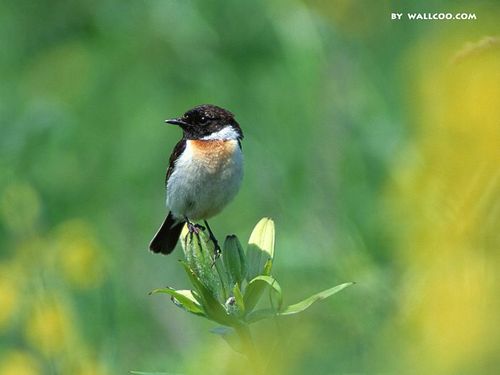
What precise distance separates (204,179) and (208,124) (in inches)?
8.6

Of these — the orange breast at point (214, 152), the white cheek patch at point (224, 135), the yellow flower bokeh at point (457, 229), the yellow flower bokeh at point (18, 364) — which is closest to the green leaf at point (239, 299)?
the yellow flower bokeh at point (457, 229)

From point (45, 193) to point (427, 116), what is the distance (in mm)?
3257

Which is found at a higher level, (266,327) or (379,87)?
(379,87)

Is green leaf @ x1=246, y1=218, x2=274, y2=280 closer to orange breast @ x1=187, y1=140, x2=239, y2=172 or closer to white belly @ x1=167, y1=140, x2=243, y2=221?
white belly @ x1=167, y1=140, x2=243, y2=221

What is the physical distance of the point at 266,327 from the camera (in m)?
1.94

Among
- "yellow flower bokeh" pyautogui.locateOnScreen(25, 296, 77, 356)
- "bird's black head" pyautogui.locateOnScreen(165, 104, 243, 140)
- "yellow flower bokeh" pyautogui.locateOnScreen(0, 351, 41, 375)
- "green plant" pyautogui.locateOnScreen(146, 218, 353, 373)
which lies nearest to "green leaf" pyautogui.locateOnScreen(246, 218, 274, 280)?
"green plant" pyautogui.locateOnScreen(146, 218, 353, 373)

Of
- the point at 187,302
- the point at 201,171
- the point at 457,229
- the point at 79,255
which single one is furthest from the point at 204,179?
the point at 457,229

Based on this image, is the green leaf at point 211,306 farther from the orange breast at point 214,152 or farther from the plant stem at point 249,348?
the orange breast at point 214,152

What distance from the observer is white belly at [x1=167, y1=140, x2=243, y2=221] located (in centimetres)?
331

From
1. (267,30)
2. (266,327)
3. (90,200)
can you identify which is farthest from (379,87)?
(266,327)

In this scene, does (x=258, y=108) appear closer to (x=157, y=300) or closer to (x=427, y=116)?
(x=157, y=300)

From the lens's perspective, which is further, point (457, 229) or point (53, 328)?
point (53, 328)

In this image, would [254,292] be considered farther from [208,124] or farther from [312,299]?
[208,124]

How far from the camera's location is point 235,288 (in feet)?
5.18
